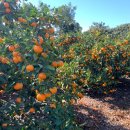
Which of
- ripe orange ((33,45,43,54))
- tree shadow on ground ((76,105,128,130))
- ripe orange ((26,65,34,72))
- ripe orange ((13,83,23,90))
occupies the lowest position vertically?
tree shadow on ground ((76,105,128,130))

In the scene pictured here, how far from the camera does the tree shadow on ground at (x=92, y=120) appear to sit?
5505 millimetres

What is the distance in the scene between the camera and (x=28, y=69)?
263cm

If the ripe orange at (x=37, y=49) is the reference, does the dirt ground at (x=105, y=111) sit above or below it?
below

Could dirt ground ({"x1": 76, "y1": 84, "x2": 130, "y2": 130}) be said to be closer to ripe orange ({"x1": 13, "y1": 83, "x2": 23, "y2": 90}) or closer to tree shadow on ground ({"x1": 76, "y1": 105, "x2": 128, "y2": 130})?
tree shadow on ground ({"x1": 76, "y1": 105, "x2": 128, "y2": 130})

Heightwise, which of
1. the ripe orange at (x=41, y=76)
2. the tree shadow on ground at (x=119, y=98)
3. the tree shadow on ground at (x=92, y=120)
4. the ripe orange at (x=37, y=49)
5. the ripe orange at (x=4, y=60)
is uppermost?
the ripe orange at (x=37, y=49)

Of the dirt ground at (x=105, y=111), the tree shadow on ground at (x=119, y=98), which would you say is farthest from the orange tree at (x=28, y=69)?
the tree shadow on ground at (x=119, y=98)

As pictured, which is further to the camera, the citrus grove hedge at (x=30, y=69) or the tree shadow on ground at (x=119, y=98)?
the tree shadow on ground at (x=119, y=98)

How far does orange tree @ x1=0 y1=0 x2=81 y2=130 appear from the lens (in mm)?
2760

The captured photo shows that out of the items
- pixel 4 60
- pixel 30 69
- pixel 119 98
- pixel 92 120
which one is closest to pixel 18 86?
pixel 4 60

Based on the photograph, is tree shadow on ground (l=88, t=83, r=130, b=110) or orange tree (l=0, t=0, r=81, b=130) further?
tree shadow on ground (l=88, t=83, r=130, b=110)

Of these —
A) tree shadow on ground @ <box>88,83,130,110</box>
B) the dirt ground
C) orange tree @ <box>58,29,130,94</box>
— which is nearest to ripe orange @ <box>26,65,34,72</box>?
the dirt ground

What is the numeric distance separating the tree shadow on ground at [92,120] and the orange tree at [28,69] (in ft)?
6.72

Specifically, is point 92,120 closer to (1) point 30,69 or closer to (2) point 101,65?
(2) point 101,65

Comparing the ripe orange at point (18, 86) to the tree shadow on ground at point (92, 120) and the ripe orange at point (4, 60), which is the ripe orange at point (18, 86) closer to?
the ripe orange at point (4, 60)
